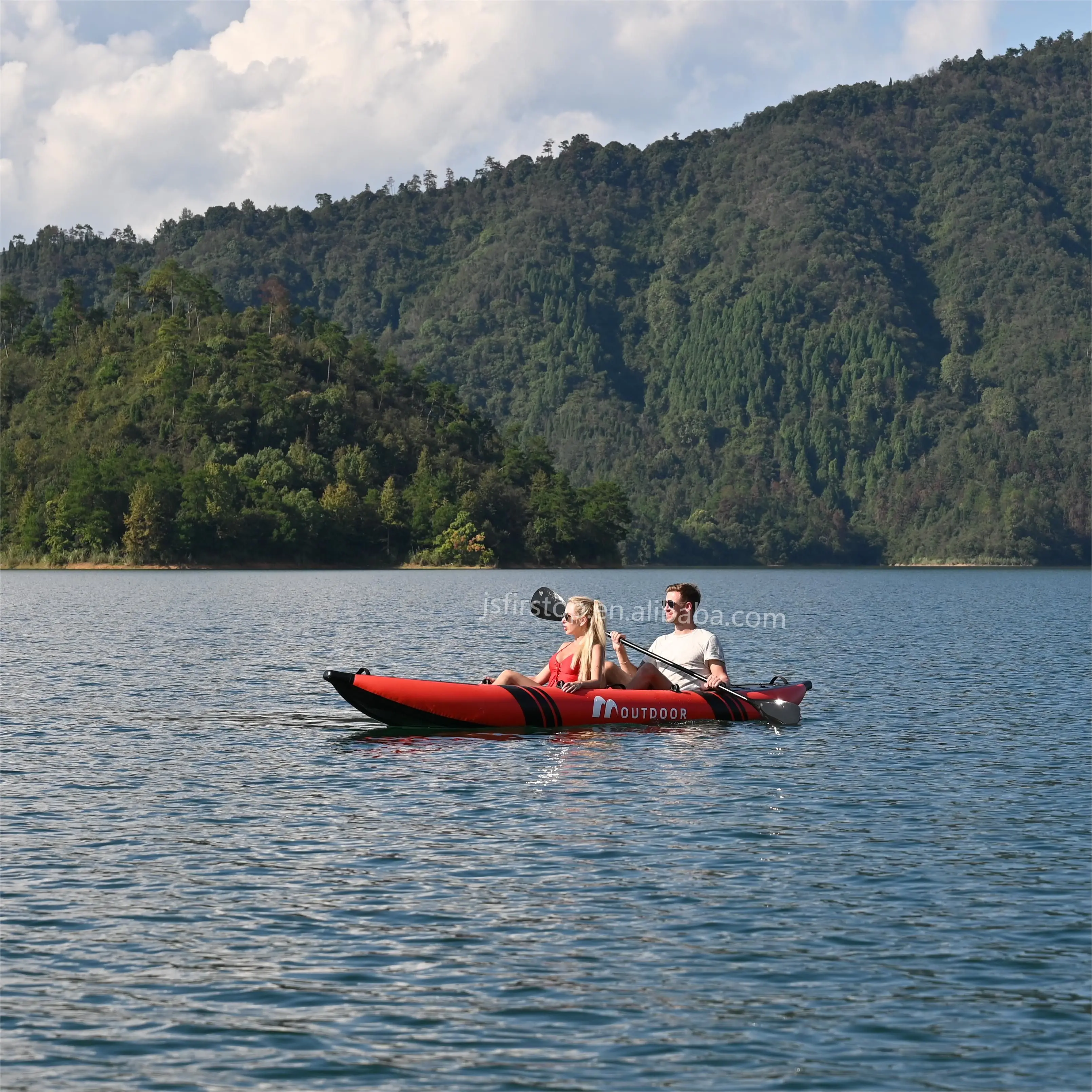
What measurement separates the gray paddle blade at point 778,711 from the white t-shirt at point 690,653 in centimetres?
109

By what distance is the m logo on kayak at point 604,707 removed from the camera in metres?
25.8

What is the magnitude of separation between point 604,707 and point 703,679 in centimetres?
195

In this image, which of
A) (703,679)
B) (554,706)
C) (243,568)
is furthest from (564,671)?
(243,568)

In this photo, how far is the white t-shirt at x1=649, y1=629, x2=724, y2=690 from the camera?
87.7ft

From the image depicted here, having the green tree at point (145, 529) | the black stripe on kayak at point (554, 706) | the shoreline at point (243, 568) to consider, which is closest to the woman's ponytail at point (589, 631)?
the black stripe on kayak at point (554, 706)

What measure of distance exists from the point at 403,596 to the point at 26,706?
7013 cm

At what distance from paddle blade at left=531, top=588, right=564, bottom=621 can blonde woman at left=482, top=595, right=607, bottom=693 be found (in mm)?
1002

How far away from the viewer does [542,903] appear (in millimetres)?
14602

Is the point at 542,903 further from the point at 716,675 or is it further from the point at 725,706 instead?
the point at 725,706

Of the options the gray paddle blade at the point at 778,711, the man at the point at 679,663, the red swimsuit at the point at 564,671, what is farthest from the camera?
the gray paddle blade at the point at 778,711

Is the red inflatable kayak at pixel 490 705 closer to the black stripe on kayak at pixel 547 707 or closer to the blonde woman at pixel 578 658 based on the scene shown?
the black stripe on kayak at pixel 547 707

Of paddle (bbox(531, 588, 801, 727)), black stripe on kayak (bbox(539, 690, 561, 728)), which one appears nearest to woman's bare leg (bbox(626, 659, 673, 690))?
paddle (bbox(531, 588, 801, 727))

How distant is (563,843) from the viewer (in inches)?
681

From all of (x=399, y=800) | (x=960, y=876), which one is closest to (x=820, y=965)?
(x=960, y=876)
